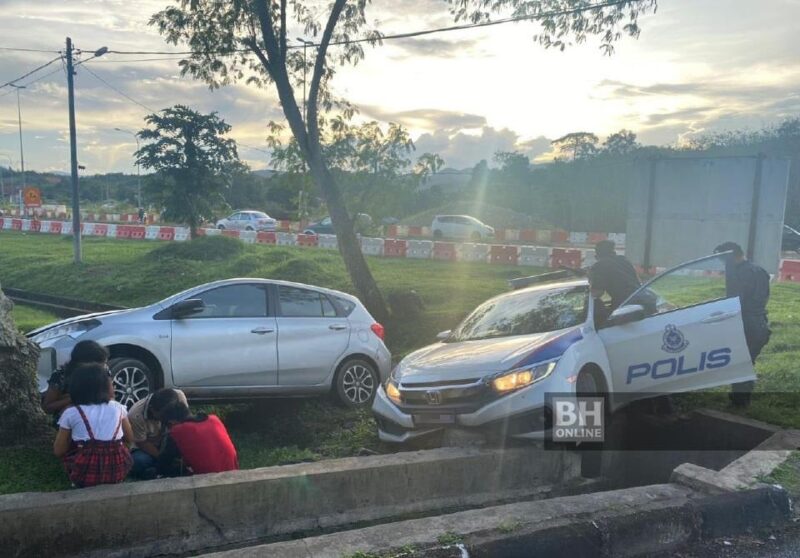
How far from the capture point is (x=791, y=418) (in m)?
6.55

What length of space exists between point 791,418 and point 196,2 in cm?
1128

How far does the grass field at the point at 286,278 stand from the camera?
21.1ft

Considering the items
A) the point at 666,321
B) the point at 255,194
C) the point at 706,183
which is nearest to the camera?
the point at 666,321

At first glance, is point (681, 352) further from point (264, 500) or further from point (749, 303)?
point (264, 500)

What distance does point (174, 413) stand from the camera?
492 cm

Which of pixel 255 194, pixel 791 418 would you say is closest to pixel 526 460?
pixel 791 418

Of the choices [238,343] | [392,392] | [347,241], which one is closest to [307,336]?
[238,343]

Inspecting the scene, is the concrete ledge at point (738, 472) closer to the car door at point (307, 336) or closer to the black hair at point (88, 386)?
the black hair at point (88, 386)

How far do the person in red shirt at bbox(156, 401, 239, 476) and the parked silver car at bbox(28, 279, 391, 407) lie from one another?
2.09 metres

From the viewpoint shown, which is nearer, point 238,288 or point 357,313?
point 238,288

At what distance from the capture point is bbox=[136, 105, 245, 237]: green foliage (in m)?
24.6

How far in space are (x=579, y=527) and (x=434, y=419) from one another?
1.74 metres

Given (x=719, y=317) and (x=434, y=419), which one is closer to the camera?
(x=434, y=419)

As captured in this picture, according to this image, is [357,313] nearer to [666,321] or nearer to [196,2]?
[666,321]
